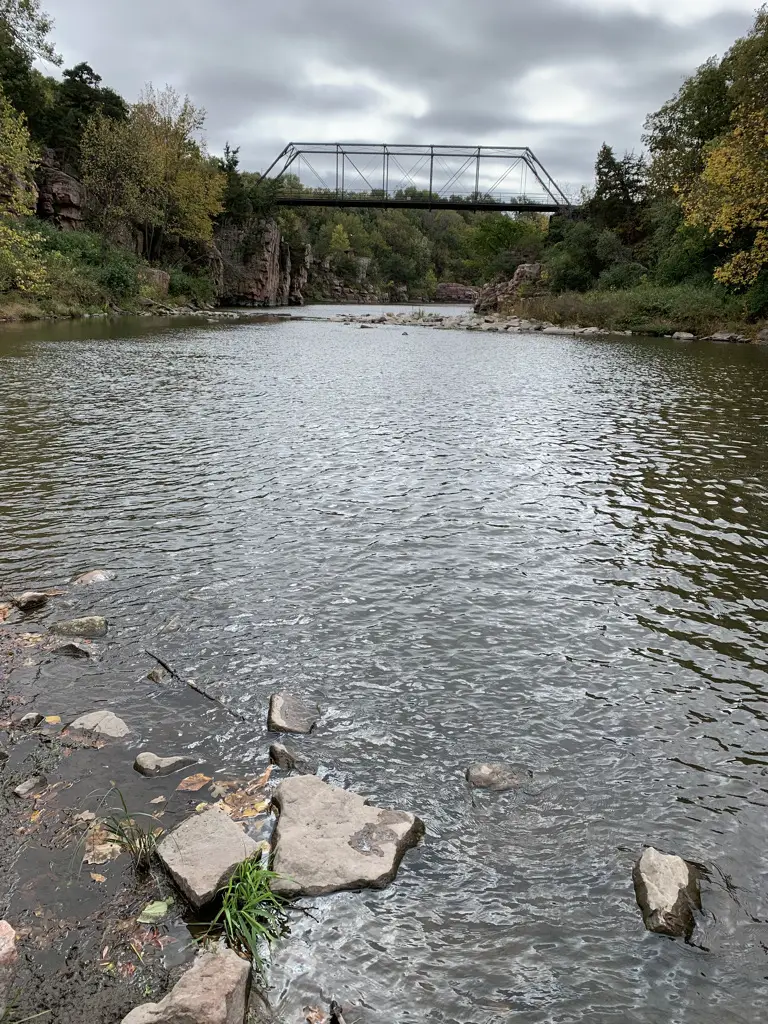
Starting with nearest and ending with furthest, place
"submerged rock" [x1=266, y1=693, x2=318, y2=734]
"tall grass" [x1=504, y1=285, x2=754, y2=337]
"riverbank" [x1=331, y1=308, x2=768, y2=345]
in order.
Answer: "submerged rock" [x1=266, y1=693, x2=318, y2=734], "riverbank" [x1=331, y1=308, x2=768, y2=345], "tall grass" [x1=504, y1=285, x2=754, y2=337]

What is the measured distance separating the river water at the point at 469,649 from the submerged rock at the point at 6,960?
50.0 inches

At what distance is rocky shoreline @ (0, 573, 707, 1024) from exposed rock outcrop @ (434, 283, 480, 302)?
188 m

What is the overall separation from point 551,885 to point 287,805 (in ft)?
5.67

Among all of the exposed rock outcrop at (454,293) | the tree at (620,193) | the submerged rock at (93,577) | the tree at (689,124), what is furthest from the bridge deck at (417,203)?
the submerged rock at (93,577)

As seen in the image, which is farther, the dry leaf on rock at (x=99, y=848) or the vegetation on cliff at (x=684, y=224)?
the vegetation on cliff at (x=684, y=224)

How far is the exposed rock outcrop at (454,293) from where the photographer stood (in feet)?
603

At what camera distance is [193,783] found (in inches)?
190

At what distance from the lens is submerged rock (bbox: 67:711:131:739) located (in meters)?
5.32

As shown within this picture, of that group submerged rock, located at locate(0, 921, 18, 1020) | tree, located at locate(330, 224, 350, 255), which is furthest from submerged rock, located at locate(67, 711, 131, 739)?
tree, located at locate(330, 224, 350, 255)

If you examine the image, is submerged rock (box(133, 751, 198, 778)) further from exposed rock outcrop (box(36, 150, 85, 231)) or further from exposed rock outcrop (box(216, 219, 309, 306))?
exposed rock outcrop (box(216, 219, 309, 306))

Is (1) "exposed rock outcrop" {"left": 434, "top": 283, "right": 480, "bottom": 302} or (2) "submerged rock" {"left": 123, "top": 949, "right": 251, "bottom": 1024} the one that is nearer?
(2) "submerged rock" {"left": 123, "top": 949, "right": 251, "bottom": 1024}

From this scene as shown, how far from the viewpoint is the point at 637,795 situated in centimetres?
488

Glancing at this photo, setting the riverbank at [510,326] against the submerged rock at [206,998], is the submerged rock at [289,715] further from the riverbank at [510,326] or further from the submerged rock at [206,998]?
the riverbank at [510,326]

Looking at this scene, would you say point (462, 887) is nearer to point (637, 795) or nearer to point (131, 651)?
point (637, 795)
